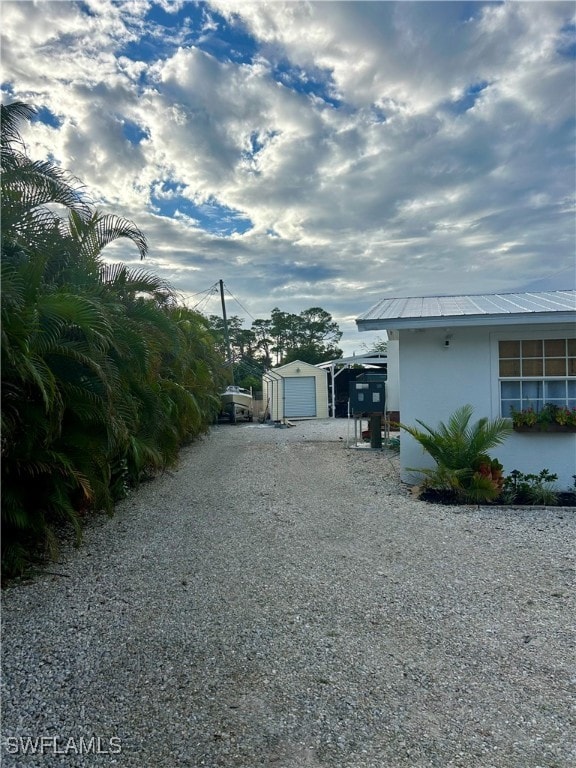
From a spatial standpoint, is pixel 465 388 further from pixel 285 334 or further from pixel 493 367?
pixel 285 334

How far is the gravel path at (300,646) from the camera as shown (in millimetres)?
2096

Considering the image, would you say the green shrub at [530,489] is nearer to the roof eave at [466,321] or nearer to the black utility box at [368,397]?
the roof eave at [466,321]

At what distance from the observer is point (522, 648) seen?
2852 millimetres

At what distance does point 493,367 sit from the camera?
6.91m

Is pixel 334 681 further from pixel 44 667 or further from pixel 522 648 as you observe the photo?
pixel 44 667

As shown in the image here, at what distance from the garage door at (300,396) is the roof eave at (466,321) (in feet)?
48.1

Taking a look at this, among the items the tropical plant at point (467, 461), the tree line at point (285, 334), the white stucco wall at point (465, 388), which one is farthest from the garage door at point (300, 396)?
the tree line at point (285, 334)

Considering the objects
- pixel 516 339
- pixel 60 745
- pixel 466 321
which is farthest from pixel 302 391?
pixel 60 745

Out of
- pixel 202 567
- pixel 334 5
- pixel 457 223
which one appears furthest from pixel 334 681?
pixel 457 223

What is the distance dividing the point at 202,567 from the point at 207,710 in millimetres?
1894

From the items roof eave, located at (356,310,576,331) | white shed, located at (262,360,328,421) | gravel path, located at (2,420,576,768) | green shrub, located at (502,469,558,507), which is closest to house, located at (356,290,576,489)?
roof eave, located at (356,310,576,331)

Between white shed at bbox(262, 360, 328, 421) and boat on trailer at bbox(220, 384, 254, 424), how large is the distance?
4.18 feet

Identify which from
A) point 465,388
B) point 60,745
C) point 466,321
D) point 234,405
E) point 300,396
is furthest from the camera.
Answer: point 300,396

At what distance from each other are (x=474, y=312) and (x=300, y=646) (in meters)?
5.40
